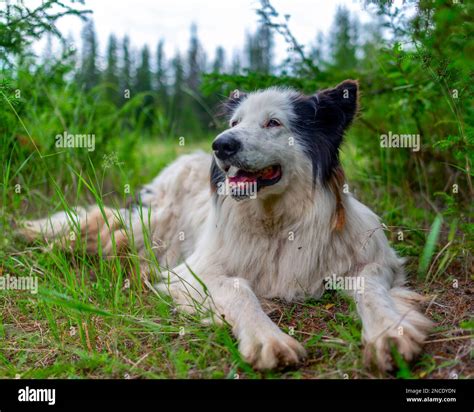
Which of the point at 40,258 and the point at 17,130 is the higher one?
the point at 17,130

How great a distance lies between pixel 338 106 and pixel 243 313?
1.58 metres

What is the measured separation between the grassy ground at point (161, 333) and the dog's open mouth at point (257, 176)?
81 centimetres

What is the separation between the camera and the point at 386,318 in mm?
2773

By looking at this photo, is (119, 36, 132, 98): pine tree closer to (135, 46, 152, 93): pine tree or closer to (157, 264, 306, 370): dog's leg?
(135, 46, 152, 93): pine tree

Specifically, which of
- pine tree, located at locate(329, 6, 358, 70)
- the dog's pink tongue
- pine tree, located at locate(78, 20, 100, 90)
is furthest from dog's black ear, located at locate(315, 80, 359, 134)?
pine tree, located at locate(329, 6, 358, 70)

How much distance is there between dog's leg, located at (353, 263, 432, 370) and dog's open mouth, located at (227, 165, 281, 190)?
2.83 feet

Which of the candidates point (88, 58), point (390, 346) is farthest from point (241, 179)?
point (88, 58)

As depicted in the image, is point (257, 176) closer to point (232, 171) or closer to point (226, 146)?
point (232, 171)

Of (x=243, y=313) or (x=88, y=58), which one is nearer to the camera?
(x=243, y=313)
